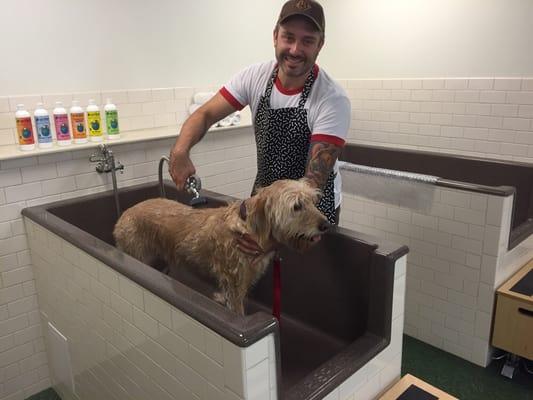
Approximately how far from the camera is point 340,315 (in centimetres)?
208

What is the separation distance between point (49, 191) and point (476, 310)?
254cm

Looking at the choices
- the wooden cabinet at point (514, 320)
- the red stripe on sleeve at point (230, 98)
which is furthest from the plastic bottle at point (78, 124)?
the wooden cabinet at point (514, 320)

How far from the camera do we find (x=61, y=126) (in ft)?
8.55

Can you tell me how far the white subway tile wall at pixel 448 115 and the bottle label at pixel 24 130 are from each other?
9.39 feet

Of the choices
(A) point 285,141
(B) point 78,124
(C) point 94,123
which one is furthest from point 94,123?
(A) point 285,141

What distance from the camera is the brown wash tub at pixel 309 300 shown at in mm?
1431

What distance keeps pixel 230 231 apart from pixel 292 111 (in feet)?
1.92

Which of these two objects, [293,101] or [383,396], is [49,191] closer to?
[293,101]

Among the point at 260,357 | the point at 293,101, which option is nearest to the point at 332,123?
the point at 293,101

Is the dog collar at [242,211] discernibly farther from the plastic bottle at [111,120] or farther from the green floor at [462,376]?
the green floor at [462,376]

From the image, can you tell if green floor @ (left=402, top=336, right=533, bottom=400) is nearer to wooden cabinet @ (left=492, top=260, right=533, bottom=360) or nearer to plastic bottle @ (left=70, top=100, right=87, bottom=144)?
wooden cabinet @ (left=492, top=260, right=533, bottom=360)

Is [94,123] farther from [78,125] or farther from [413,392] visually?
[413,392]

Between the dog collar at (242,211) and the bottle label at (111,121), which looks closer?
the dog collar at (242,211)

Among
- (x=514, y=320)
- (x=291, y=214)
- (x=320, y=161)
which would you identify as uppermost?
(x=320, y=161)
